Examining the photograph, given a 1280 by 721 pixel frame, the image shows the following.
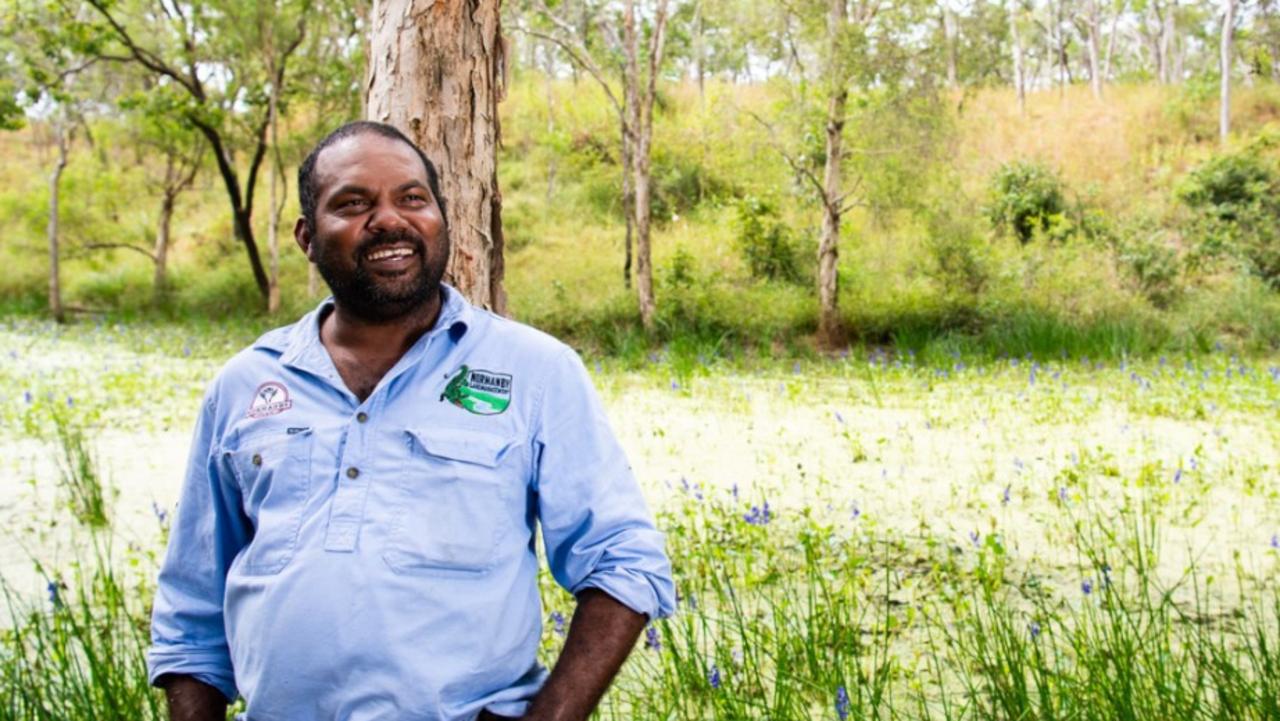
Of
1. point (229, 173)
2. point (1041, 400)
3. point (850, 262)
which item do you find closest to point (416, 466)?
point (1041, 400)

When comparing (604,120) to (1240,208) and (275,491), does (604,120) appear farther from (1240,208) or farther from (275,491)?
(275,491)

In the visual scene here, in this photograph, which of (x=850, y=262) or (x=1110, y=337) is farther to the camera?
(x=850, y=262)

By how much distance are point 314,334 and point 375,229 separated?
20 cm

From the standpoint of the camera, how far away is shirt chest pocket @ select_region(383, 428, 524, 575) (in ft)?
4.68

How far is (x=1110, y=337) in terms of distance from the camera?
10180mm

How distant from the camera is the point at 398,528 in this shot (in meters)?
1.43

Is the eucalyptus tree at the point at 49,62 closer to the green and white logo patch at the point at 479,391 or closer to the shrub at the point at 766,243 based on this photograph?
the shrub at the point at 766,243

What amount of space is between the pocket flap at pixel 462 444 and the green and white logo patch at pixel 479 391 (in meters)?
0.04

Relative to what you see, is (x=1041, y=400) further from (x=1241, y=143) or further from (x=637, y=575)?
(x=1241, y=143)

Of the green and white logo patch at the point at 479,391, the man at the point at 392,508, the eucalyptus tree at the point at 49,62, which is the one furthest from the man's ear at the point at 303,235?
the eucalyptus tree at the point at 49,62

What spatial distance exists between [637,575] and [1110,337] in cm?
989

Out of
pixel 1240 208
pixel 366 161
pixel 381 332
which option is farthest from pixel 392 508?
pixel 1240 208

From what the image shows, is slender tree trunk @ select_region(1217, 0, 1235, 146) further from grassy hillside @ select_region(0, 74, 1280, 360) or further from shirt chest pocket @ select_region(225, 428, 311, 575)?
shirt chest pocket @ select_region(225, 428, 311, 575)

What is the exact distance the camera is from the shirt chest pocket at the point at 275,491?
57.4 inches
